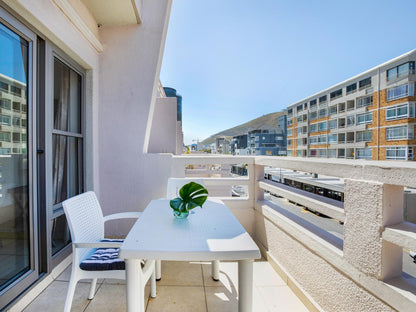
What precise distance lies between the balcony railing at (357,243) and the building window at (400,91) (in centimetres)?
2441

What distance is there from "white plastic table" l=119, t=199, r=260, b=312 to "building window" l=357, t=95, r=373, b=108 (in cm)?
2710

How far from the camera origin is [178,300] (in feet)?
5.34

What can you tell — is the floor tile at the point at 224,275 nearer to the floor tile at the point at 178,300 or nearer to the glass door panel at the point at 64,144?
the floor tile at the point at 178,300

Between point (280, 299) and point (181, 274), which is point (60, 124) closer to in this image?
point (181, 274)

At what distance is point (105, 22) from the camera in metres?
2.66

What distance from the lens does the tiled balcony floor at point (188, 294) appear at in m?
1.54

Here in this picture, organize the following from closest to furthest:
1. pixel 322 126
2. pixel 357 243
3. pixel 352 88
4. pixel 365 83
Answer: pixel 357 243, pixel 365 83, pixel 352 88, pixel 322 126

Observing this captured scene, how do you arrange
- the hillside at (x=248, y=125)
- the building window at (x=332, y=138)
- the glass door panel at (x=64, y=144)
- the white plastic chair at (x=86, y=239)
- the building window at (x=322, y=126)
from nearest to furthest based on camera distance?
1. the white plastic chair at (x=86, y=239)
2. the glass door panel at (x=64, y=144)
3. the building window at (x=332, y=138)
4. the building window at (x=322, y=126)
5. the hillside at (x=248, y=125)

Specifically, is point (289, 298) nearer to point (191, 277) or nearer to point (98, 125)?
point (191, 277)

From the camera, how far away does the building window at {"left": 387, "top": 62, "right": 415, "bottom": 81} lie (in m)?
17.9

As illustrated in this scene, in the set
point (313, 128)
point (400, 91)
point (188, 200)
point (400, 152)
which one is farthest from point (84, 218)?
point (313, 128)

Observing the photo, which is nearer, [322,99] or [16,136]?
[16,136]

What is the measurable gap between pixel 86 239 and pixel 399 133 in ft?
84.6

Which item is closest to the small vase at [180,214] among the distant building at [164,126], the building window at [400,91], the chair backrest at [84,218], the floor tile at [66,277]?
the chair backrest at [84,218]
